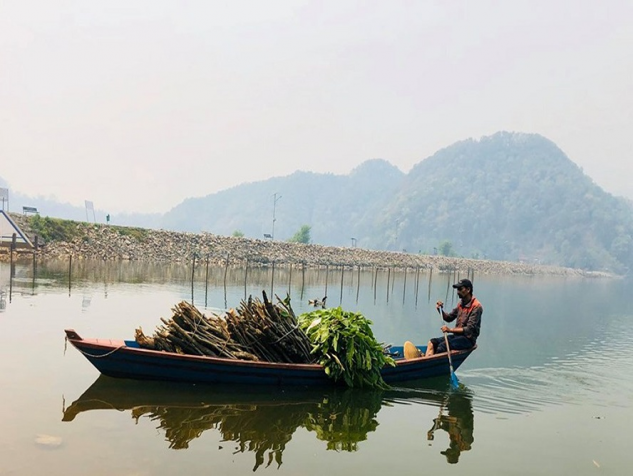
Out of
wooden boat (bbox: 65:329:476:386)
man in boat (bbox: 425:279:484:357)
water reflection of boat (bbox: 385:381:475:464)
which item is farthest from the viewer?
man in boat (bbox: 425:279:484:357)

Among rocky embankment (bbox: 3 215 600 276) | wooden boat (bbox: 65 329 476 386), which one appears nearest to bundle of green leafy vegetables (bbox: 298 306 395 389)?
wooden boat (bbox: 65 329 476 386)

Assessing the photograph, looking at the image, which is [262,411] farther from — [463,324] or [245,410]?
[463,324]

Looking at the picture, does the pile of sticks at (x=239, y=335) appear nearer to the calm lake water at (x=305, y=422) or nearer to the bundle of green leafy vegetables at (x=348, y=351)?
the bundle of green leafy vegetables at (x=348, y=351)

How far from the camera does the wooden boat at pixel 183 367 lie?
1108cm

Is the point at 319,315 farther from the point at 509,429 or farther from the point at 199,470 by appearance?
the point at 199,470

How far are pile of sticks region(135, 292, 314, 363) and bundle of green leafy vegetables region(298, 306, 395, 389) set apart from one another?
412 millimetres

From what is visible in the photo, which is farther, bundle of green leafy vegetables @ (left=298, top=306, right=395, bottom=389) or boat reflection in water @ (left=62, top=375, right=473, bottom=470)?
bundle of green leafy vegetables @ (left=298, top=306, right=395, bottom=389)

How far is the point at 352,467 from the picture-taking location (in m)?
8.51

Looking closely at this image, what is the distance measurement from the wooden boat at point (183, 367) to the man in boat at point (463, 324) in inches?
142

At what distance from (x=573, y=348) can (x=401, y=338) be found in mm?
7543

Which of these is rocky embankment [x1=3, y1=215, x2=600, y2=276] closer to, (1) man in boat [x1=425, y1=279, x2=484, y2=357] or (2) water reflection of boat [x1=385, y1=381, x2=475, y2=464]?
(1) man in boat [x1=425, y1=279, x2=484, y2=357]

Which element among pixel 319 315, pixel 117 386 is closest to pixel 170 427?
pixel 117 386

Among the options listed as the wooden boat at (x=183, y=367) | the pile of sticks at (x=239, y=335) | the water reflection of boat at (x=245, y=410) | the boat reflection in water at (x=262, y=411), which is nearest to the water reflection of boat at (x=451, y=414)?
the boat reflection in water at (x=262, y=411)

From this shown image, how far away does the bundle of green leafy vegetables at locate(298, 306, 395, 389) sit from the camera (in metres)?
12.1
